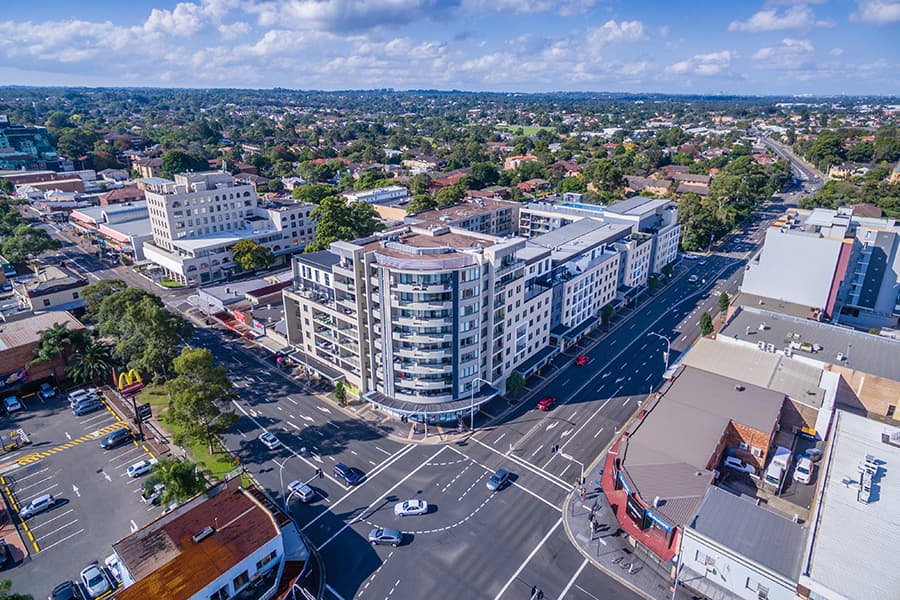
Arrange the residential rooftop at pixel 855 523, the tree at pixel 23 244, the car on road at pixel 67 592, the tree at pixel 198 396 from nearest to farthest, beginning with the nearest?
the residential rooftop at pixel 855 523 → the car on road at pixel 67 592 → the tree at pixel 198 396 → the tree at pixel 23 244

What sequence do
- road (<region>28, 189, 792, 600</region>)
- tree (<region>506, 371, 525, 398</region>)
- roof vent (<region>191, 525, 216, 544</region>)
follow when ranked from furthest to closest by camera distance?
1. tree (<region>506, 371, 525, 398</region>)
2. road (<region>28, 189, 792, 600</region>)
3. roof vent (<region>191, 525, 216, 544</region>)

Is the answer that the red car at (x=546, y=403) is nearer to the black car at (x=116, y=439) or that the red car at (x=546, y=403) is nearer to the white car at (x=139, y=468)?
the white car at (x=139, y=468)

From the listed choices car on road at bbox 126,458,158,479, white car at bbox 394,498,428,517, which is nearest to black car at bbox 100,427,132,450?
car on road at bbox 126,458,158,479

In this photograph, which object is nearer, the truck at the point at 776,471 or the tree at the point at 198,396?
the truck at the point at 776,471

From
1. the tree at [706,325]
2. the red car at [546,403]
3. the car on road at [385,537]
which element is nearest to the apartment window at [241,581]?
the car on road at [385,537]

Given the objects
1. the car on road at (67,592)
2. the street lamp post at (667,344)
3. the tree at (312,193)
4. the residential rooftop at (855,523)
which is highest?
the tree at (312,193)

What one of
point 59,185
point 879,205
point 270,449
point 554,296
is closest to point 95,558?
point 270,449

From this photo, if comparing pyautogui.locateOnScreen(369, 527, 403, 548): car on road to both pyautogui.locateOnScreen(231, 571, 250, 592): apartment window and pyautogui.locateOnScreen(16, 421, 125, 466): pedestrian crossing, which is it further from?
pyautogui.locateOnScreen(16, 421, 125, 466): pedestrian crossing

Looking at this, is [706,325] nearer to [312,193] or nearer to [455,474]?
[455,474]
